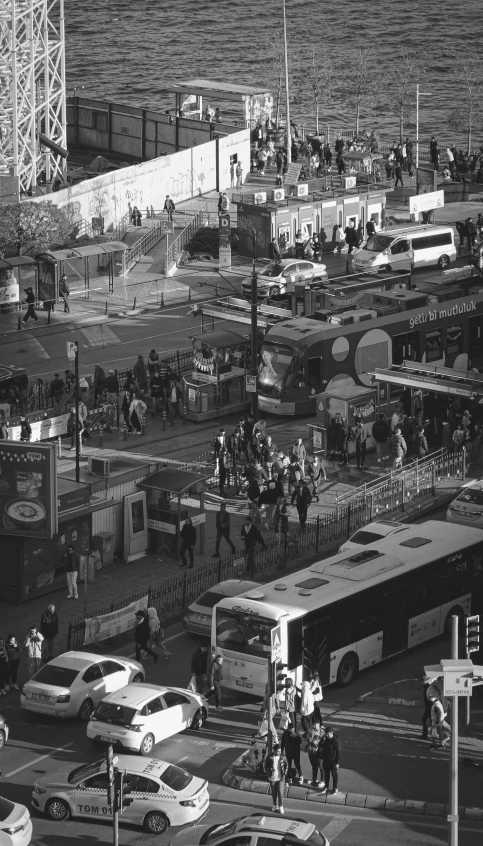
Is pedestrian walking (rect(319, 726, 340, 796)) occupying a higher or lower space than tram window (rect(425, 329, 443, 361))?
lower

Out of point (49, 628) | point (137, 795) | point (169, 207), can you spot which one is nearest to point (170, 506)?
point (49, 628)

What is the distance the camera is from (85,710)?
3312 cm

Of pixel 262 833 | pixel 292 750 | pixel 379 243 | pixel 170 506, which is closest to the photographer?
pixel 262 833

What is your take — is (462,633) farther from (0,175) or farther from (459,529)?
(0,175)

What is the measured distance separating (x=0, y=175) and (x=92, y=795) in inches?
1799

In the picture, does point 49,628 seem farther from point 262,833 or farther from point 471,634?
point 471,634

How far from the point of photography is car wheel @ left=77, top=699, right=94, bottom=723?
33.0m

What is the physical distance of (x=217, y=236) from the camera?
7194 cm

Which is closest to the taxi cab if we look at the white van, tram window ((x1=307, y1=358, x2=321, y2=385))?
tram window ((x1=307, y1=358, x2=321, y2=385))

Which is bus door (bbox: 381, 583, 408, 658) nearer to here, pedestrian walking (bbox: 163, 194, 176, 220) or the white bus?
the white bus

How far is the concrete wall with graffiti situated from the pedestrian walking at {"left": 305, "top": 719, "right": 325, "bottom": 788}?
41904mm

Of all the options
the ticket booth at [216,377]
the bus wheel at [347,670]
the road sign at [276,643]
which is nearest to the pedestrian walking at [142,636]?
the road sign at [276,643]

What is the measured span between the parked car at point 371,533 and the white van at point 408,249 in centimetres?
2723

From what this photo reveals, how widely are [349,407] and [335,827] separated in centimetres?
2084
